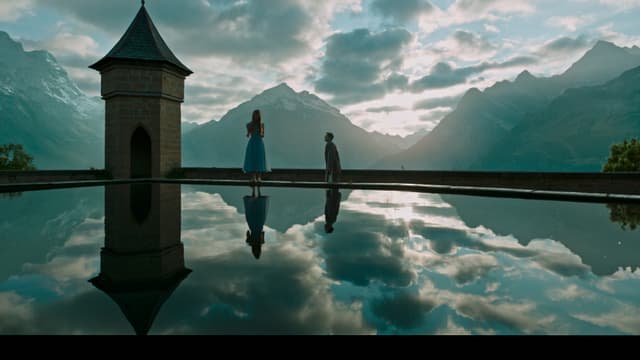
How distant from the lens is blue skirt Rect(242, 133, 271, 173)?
13026mm

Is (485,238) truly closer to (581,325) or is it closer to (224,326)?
(581,325)

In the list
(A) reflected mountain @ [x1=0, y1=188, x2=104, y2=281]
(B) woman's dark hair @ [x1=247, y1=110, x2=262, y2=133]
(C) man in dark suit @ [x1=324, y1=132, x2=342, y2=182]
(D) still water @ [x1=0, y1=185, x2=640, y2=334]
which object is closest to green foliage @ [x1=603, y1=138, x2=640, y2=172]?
(C) man in dark suit @ [x1=324, y1=132, x2=342, y2=182]

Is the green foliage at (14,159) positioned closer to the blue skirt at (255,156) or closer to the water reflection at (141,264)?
the blue skirt at (255,156)

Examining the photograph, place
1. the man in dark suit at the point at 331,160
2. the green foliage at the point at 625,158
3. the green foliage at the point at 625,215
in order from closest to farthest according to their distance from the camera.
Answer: the green foliage at the point at 625,215, the man in dark suit at the point at 331,160, the green foliage at the point at 625,158

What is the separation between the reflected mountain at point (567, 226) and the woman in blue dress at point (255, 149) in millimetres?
6807

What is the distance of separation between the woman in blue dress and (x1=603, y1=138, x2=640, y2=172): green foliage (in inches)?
1503

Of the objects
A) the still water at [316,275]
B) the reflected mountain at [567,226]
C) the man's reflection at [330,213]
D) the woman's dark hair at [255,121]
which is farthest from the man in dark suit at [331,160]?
the still water at [316,275]

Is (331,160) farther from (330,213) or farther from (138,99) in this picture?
(138,99)

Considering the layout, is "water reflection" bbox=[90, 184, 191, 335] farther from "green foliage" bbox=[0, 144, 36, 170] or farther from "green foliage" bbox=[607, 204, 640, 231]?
"green foliage" bbox=[0, 144, 36, 170]

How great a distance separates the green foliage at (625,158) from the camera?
118ft

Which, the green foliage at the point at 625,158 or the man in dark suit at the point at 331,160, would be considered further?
the green foliage at the point at 625,158

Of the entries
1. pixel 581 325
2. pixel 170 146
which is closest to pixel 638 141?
pixel 170 146

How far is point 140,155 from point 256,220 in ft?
50.6
